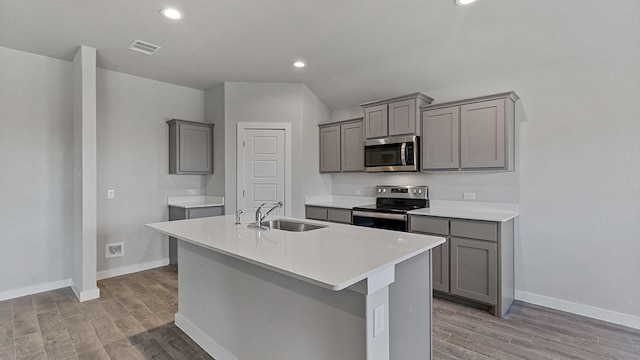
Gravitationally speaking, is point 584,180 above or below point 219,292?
above

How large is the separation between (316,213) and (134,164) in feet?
8.60

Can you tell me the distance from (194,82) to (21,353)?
3554mm

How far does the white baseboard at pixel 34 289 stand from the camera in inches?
131

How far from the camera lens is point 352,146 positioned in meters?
4.51

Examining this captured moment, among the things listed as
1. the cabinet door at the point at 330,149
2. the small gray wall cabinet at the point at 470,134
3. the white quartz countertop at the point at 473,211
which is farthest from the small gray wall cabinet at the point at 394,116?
the white quartz countertop at the point at 473,211

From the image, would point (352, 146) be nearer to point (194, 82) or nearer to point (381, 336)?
point (194, 82)

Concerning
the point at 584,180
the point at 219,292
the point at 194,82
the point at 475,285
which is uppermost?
the point at 194,82

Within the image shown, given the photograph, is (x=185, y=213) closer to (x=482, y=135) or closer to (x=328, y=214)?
(x=328, y=214)

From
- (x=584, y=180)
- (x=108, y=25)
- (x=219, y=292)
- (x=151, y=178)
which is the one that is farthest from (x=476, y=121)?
(x=151, y=178)

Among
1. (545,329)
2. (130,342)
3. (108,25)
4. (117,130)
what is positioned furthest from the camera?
(117,130)

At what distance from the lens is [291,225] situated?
2.72 metres

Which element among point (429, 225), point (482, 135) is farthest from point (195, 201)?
point (482, 135)

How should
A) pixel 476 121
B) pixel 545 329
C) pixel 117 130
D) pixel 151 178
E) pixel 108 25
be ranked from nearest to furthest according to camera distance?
pixel 545 329 → pixel 108 25 → pixel 476 121 → pixel 117 130 → pixel 151 178

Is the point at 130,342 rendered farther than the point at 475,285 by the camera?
No
